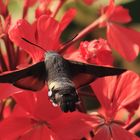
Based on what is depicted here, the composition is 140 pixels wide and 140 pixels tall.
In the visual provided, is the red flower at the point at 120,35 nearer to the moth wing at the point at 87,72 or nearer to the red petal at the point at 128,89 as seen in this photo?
the red petal at the point at 128,89

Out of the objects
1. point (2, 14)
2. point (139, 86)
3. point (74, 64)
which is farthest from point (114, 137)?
point (2, 14)

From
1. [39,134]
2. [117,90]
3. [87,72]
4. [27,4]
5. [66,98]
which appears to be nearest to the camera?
[66,98]

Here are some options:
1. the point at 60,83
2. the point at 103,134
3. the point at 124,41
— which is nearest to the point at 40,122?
the point at 103,134

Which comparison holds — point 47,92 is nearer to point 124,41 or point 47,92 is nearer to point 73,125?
point 73,125

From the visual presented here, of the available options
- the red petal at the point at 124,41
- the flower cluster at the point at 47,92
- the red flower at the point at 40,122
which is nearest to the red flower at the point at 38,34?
the flower cluster at the point at 47,92

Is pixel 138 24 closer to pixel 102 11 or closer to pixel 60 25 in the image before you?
pixel 102 11
